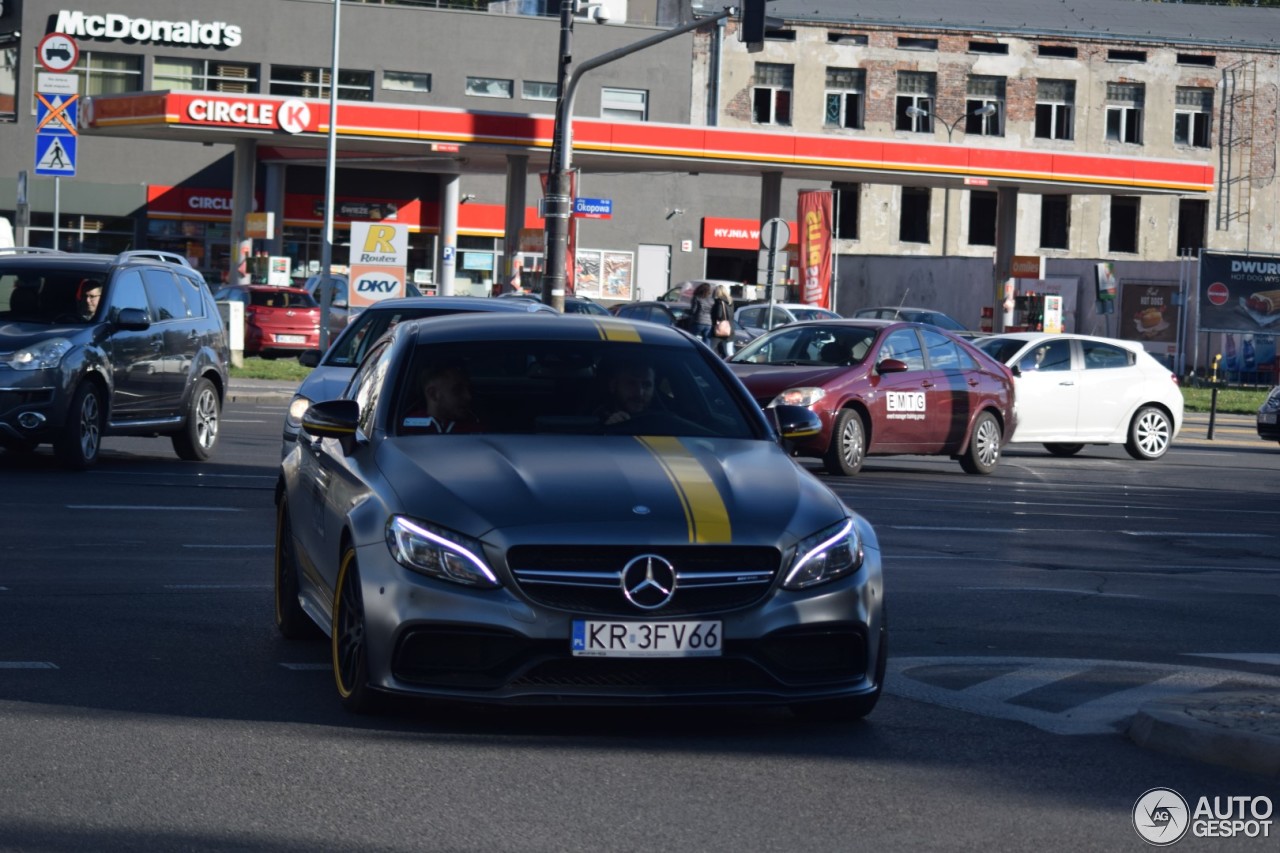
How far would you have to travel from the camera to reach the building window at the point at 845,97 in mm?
68250

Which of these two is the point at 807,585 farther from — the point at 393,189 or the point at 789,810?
the point at 393,189

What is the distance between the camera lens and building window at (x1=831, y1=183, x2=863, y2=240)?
67750 mm

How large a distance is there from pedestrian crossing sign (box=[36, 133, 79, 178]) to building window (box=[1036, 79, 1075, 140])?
1931 inches

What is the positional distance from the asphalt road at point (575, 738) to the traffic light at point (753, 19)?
1532cm

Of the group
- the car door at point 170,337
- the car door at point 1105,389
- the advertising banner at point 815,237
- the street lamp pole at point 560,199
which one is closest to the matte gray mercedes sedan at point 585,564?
the car door at point 170,337

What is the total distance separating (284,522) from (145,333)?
30.5 ft

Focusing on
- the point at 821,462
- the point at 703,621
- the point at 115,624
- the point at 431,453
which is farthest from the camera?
the point at 821,462

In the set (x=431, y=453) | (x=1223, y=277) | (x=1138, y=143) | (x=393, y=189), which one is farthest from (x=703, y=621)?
(x=1138, y=143)

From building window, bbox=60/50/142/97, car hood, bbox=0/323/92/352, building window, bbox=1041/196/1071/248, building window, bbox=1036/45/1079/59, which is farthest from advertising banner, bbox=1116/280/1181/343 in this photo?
car hood, bbox=0/323/92/352

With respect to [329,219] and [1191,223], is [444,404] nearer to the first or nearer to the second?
[329,219]

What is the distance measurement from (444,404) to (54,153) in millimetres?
19066

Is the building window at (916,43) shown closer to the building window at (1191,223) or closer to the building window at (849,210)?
the building window at (849,210)

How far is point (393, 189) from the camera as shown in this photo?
61.8 m

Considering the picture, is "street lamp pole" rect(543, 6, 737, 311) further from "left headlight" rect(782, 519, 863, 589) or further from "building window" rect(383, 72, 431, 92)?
"building window" rect(383, 72, 431, 92)
